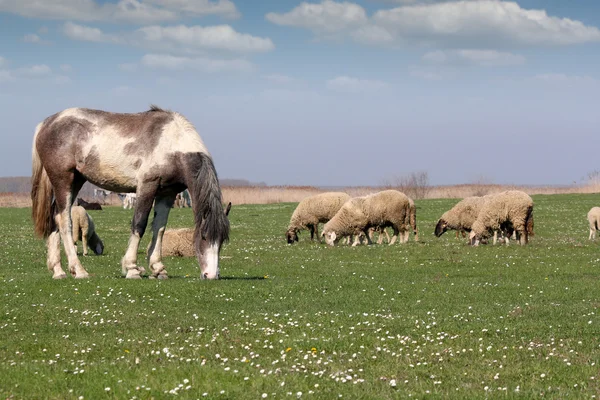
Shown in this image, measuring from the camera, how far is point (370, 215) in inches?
1366

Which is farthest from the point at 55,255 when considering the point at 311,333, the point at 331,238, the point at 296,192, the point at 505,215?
the point at 296,192

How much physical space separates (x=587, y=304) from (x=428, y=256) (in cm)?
1166

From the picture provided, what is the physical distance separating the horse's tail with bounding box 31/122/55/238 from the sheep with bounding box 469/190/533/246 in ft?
61.4

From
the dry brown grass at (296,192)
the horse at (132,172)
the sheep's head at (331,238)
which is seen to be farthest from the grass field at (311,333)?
the dry brown grass at (296,192)

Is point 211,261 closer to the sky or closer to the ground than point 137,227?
closer to the ground

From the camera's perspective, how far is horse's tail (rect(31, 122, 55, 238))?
19.2 meters

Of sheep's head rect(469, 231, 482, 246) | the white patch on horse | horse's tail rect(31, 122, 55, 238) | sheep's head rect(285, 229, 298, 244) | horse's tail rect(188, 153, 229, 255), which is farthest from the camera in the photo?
sheep's head rect(285, 229, 298, 244)

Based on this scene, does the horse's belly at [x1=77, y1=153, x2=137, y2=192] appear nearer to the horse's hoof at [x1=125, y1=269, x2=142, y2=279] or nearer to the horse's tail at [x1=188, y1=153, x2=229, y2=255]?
the horse's tail at [x1=188, y1=153, x2=229, y2=255]

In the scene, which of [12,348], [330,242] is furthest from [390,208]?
[12,348]

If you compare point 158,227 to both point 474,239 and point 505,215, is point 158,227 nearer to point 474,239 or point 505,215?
point 505,215

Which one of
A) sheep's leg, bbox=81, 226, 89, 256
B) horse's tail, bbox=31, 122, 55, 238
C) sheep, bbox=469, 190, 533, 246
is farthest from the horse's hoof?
sheep, bbox=469, 190, 533, 246

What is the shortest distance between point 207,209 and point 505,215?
711 inches

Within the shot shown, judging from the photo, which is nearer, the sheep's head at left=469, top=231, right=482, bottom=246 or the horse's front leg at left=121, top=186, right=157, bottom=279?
the horse's front leg at left=121, top=186, right=157, bottom=279

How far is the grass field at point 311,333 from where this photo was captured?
946 cm
